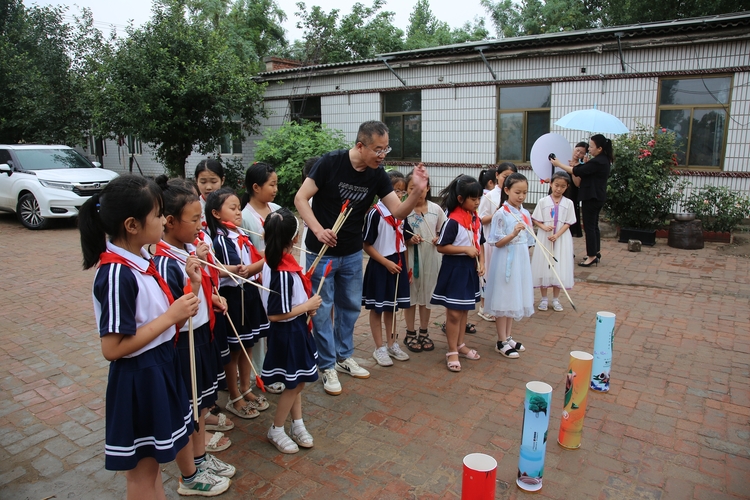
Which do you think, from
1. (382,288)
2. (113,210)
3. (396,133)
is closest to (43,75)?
(396,133)

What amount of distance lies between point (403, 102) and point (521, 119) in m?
3.31

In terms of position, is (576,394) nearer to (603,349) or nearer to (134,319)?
(603,349)

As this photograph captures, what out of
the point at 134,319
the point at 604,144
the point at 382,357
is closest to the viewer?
the point at 134,319

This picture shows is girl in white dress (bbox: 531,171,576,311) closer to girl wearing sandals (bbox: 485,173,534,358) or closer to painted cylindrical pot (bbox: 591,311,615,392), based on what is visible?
girl wearing sandals (bbox: 485,173,534,358)

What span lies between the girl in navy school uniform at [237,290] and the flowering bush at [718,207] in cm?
880

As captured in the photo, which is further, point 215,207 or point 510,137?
point 510,137

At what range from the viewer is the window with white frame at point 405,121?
13797mm

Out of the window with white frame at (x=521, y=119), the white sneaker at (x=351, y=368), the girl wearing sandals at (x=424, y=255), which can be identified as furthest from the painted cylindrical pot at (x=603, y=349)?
the window with white frame at (x=521, y=119)

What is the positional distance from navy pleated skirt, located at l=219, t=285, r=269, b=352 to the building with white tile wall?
9.53 meters

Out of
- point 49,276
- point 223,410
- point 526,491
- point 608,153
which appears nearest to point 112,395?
point 223,410

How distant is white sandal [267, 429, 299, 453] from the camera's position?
3.33 meters

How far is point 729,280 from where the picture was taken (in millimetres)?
7230

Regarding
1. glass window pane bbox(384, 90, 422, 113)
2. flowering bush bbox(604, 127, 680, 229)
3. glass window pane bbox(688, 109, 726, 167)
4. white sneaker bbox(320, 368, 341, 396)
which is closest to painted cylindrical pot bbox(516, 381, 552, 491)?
white sneaker bbox(320, 368, 341, 396)

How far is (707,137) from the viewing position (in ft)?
33.9
